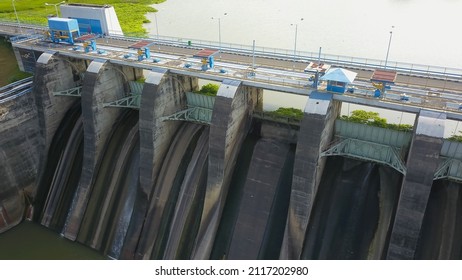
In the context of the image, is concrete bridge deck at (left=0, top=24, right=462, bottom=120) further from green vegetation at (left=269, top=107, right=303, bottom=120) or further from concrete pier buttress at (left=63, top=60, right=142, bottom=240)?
Answer: green vegetation at (left=269, top=107, right=303, bottom=120)

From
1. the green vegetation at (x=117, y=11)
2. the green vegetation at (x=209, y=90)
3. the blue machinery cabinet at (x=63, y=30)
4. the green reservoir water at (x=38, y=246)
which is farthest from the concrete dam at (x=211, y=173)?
the green vegetation at (x=117, y=11)

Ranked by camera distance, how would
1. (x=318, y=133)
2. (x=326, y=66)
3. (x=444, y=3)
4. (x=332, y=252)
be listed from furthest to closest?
(x=444, y=3) < (x=326, y=66) < (x=332, y=252) < (x=318, y=133)

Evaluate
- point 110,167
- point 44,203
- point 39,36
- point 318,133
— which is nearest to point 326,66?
point 318,133

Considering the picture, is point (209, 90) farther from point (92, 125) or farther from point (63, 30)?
point (63, 30)

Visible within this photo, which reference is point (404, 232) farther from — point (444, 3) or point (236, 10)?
point (444, 3)

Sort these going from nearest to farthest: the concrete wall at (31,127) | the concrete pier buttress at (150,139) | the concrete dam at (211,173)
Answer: the concrete dam at (211,173)
the concrete pier buttress at (150,139)
the concrete wall at (31,127)

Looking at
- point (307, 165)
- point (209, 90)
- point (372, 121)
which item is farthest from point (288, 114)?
point (209, 90)

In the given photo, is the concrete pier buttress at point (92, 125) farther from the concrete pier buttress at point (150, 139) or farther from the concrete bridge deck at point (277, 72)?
the concrete pier buttress at point (150, 139)
